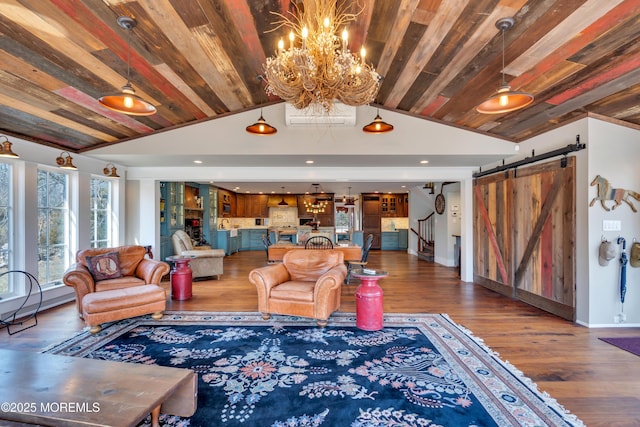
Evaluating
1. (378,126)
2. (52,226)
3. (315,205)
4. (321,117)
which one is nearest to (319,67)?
(378,126)

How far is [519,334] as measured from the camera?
3.33m

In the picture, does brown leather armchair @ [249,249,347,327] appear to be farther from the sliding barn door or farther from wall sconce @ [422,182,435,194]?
wall sconce @ [422,182,435,194]

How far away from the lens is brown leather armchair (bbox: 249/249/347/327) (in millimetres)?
3512

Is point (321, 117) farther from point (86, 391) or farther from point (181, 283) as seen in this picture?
point (86, 391)

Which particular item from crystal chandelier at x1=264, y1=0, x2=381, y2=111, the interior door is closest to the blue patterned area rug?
crystal chandelier at x1=264, y1=0, x2=381, y2=111

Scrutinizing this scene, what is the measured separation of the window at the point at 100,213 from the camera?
5.41 metres

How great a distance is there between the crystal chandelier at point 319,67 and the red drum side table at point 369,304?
78.1 inches

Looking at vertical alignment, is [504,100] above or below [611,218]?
above

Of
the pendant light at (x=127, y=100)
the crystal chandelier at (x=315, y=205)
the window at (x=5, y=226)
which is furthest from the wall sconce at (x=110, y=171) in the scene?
the crystal chandelier at (x=315, y=205)

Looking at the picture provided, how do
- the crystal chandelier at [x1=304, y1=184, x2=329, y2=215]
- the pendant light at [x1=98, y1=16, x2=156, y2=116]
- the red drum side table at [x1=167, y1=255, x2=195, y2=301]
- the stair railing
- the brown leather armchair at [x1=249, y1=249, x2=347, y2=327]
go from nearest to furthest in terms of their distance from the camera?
the pendant light at [x1=98, y1=16, x2=156, y2=116] → the brown leather armchair at [x1=249, y1=249, x2=347, y2=327] → the red drum side table at [x1=167, y1=255, x2=195, y2=301] → the stair railing → the crystal chandelier at [x1=304, y1=184, x2=329, y2=215]

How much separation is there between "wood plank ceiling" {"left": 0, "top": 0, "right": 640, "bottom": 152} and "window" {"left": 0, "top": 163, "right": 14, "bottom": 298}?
1.93ft

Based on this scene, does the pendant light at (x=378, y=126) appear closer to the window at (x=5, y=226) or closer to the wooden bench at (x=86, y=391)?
the wooden bench at (x=86, y=391)

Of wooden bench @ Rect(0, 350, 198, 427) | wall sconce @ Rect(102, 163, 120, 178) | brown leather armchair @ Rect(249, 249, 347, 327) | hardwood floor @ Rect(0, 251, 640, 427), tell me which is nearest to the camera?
wooden bench @ Rect(0, 350, 198, 427)

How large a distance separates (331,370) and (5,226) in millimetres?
4597
